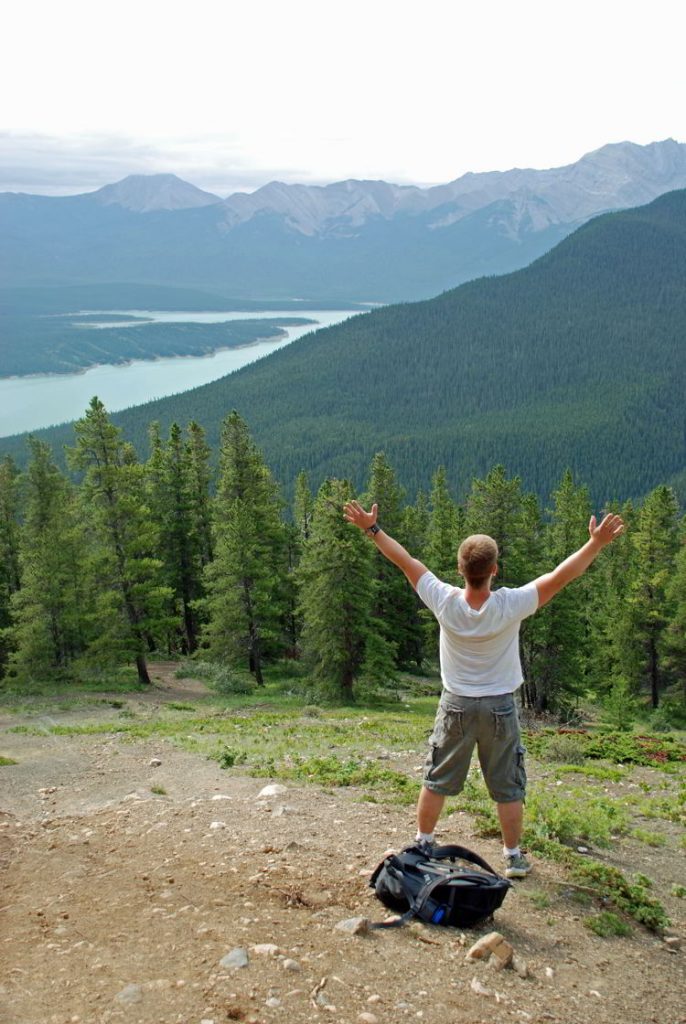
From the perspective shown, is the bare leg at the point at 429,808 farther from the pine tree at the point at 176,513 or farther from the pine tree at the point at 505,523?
the pine tree at the point at 176,513

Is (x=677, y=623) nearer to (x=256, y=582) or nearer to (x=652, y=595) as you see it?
(x=652, y=595)

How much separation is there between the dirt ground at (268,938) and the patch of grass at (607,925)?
100mm

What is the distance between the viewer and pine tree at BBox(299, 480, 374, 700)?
31984mm

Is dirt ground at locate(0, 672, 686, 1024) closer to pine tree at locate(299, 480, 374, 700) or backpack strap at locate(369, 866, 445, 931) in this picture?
backpack strap at locate(369, 866, 445, 931)

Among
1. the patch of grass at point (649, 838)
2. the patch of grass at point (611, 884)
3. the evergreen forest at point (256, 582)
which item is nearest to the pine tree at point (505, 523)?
the evergreen forest at point (256, 582)

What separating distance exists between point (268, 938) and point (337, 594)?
82.5ft

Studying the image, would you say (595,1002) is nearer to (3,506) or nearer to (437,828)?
(437,828)

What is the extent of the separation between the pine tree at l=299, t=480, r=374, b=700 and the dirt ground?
21.4 m

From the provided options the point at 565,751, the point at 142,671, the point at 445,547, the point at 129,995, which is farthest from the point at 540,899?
the point at 445,547

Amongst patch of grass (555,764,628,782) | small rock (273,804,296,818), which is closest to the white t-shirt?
small rock (273,804,296,818)

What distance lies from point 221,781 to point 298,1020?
720 centimetres

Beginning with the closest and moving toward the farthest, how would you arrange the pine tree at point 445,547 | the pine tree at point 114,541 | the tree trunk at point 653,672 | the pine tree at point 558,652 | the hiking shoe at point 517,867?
the hiking shoe at point 517,867
the pine tree at point 114,541
the pine tree at point 558,652
the pine tree at point 445,547
the tree trunk at point 653,672

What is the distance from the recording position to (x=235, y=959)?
21.5ft

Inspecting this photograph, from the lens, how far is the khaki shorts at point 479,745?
741cm
